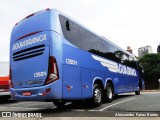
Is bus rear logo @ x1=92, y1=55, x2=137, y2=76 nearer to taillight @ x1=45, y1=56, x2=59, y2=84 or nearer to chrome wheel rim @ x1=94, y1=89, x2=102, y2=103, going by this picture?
chrome wheel rim @ x1=94, y1=89, x2=102, y2=103

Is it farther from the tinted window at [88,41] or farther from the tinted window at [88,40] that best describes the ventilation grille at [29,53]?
the tinted window at [88,40]

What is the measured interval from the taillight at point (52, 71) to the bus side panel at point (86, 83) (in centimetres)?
160

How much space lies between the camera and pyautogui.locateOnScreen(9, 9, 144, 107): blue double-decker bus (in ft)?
29.9

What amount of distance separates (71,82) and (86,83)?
44.9 inches

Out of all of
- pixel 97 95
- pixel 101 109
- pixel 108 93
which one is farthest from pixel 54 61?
pixel 108 93

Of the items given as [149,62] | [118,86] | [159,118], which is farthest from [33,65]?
[149,62]

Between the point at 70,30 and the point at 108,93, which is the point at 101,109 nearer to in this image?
the point at 108,93

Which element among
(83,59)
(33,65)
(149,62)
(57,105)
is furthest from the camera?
(149,62)

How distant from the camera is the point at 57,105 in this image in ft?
41.2

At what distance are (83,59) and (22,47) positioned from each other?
231 cm

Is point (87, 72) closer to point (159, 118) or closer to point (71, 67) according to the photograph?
point (71, 67)

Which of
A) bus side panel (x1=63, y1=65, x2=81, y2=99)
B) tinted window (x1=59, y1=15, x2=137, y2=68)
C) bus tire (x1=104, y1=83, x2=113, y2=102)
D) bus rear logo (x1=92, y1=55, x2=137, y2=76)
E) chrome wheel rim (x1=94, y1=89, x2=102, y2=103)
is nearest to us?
bus side panel (x1=63, y1=65, x2=81, y2=99)

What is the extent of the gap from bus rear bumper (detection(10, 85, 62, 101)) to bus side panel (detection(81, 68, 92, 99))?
1.64 metres

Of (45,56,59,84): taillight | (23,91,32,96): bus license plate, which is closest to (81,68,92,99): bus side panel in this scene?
(45,56,59,84): taillight
